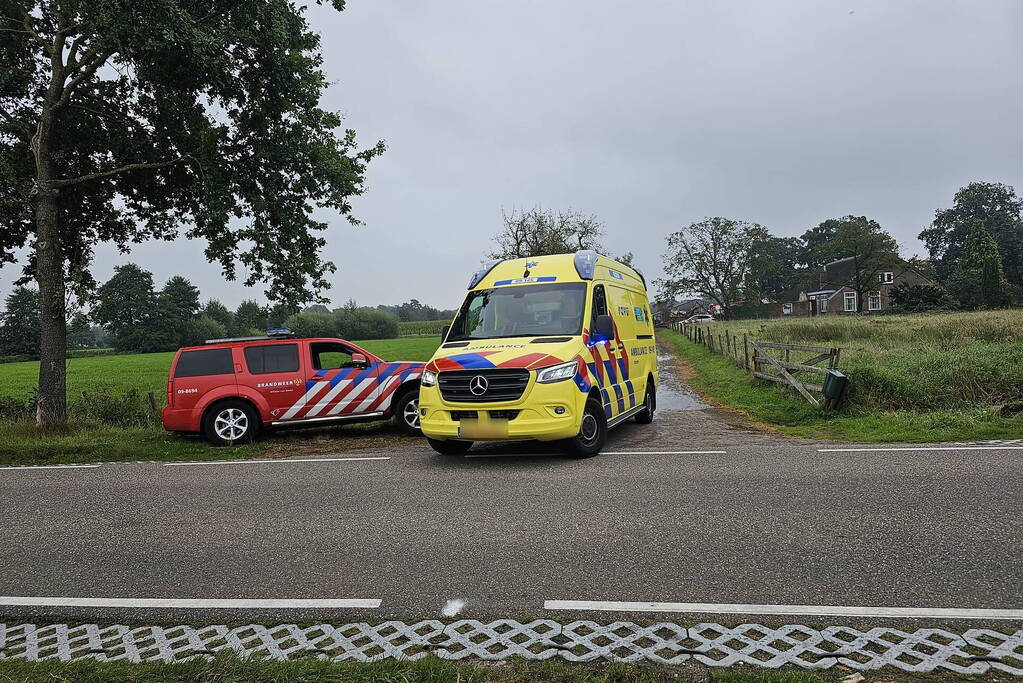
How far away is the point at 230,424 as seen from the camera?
10.9 metres

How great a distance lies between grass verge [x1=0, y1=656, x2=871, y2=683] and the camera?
2994 millimetres

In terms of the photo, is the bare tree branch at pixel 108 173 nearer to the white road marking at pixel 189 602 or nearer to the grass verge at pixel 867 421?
the white road marking at pixel 189 602

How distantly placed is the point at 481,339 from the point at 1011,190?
108130mm

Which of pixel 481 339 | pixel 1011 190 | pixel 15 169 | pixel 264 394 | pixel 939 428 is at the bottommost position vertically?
pixel 939 428

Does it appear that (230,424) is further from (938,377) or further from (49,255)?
(938,377)

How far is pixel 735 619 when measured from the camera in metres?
3.61

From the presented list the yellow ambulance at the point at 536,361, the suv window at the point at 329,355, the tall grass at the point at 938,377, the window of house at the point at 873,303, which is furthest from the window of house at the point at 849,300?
the suv window at the point at 329,355

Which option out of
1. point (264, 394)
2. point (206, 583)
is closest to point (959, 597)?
point (206, 583)

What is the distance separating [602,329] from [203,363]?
6519 mm

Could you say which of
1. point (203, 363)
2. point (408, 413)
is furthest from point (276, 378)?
point (408, 413)

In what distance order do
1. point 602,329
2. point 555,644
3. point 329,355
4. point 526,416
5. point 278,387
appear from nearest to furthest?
point 555,644
point 526,416
point 602,329
point 278,387
point 329,355

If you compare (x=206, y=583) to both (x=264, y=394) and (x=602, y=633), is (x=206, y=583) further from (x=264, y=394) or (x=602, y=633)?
(x=264, y=394)

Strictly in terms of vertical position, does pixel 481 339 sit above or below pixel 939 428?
above

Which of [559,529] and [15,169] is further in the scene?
[15,169]
